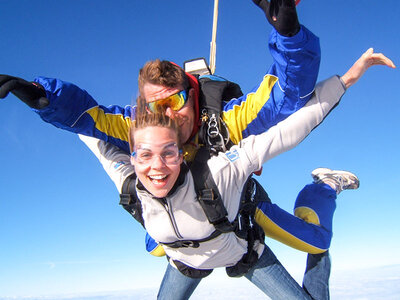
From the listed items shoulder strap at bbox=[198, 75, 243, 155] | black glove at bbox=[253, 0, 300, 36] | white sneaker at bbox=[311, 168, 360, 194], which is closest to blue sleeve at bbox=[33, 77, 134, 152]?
shoulder strap at bbox=[198, 75, 243, 155]

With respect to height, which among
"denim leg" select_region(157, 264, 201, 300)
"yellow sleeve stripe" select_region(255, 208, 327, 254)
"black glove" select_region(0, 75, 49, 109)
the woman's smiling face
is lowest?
"denim leg" select_region(157, 264, 201, 300)

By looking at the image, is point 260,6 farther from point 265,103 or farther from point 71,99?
point 71,99

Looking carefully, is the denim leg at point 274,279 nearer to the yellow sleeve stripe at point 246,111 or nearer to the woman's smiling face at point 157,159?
the yellow sleeve stripe at point 246,111

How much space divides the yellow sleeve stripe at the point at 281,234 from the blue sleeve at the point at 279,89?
2.48 feet

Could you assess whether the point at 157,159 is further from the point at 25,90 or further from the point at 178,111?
the point at 25,90

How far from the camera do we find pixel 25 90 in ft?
5.18

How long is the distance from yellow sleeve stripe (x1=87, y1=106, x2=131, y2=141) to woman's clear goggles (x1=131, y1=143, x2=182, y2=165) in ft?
1.52

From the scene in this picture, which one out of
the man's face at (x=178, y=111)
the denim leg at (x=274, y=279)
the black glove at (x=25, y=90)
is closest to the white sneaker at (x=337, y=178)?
the denim leg at (x=274, y=279)

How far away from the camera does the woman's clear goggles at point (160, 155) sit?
5.19 feet

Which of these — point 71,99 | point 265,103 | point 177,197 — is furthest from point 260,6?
point 71,99

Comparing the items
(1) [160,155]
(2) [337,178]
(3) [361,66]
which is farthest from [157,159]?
(2) [337,178]

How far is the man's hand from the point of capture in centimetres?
161

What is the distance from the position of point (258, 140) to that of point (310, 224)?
114 centimetres

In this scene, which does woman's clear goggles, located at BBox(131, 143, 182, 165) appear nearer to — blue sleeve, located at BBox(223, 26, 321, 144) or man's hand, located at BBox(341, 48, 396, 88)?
blue sleeve, located at BBox(223, 26, 321, 144)
